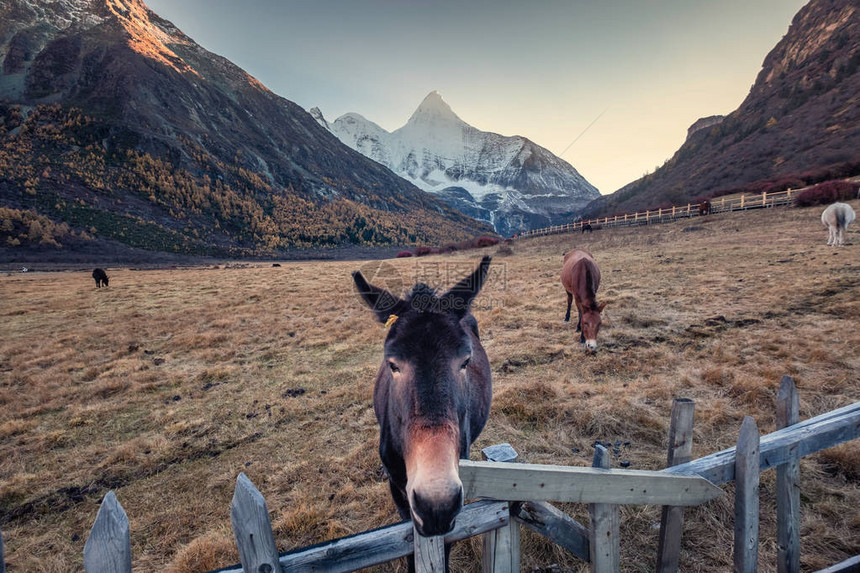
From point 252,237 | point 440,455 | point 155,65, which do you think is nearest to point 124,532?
point 440,455

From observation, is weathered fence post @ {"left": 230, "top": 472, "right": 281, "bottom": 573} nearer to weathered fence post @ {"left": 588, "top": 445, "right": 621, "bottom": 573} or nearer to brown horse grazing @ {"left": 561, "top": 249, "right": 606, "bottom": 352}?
weathered fence post @ {"left": 588, "top": 445, "right": 621, "bottom": 573}

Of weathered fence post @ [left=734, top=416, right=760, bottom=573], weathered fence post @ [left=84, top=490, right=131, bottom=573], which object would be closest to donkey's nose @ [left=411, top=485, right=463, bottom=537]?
weathered fence post @ [left=84, top=490, right=131, bottom=573]

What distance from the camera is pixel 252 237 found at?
8562cm

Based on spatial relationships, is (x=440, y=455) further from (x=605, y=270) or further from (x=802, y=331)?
(x=605, y=270)

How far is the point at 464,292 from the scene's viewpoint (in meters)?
2.90

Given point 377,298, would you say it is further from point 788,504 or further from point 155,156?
point 155,156

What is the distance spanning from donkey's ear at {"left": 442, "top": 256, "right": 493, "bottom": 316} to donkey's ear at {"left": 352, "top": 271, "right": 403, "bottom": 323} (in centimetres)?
53

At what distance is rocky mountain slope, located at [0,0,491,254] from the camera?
2677 inches

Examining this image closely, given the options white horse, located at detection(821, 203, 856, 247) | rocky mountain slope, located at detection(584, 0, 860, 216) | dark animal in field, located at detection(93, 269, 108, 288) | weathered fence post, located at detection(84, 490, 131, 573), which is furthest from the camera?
rocky mountain slope, located at detection(584, 0, 860, 216)

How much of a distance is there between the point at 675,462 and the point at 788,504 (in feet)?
3.33

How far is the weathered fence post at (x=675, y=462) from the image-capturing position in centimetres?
244

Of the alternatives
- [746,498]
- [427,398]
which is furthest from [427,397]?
[746,498]

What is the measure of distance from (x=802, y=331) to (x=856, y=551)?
21.9ft

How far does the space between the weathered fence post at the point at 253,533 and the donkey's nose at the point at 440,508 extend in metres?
0.82
